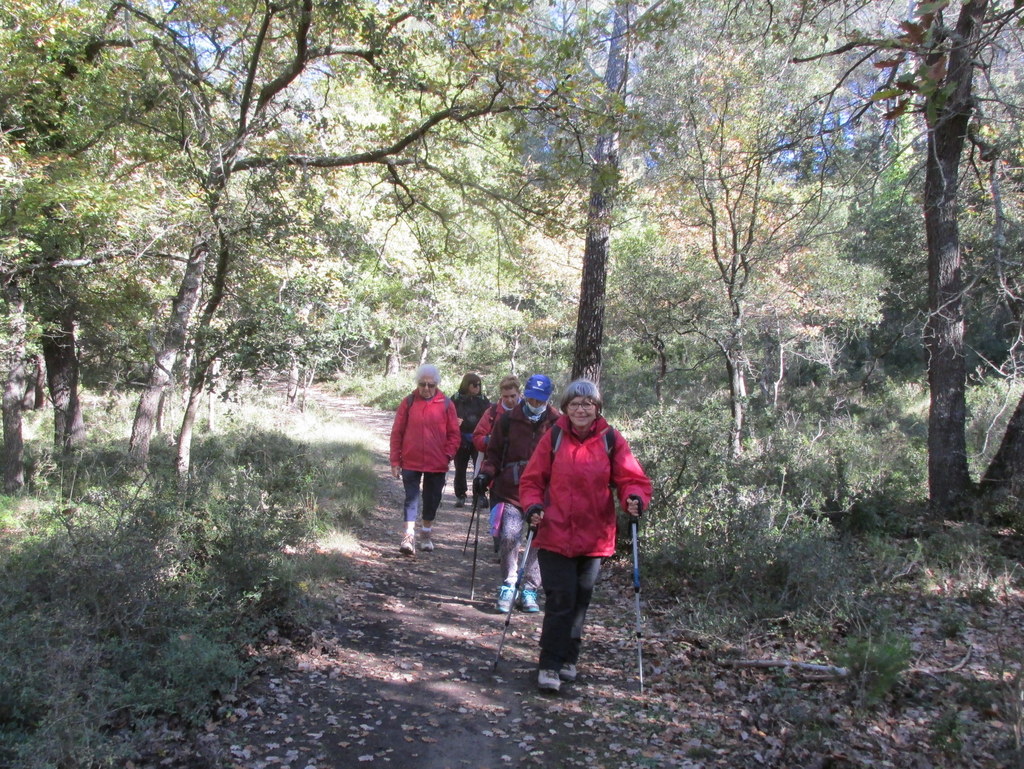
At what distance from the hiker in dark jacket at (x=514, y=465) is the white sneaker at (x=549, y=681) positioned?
147cm

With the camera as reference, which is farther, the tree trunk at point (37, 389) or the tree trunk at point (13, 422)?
the tree trunk at point (37, 389)

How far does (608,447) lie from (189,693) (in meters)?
2.86

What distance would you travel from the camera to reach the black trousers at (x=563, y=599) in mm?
4551

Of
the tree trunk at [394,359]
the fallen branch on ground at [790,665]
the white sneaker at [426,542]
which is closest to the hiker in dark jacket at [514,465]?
the fallen branch on ground at [790,665]

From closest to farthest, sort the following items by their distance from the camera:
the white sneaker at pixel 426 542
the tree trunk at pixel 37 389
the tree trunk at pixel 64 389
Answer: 1. the white sneaker at pixel 426 542
2. the tree trunk at pixel 64 389
3. the tree trunk at pixel 37 389

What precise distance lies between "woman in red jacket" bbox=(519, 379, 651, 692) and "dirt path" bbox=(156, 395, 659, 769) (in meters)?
0.41

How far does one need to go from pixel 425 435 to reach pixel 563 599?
3.41 metres

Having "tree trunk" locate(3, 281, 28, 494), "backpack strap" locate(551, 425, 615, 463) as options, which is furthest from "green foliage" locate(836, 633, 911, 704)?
"tree trunk" locate(3, 281, 28, 494)

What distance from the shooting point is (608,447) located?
459cm

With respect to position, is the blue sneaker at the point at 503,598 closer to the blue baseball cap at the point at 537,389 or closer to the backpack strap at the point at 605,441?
the blue baseball cap at the point at 537,389

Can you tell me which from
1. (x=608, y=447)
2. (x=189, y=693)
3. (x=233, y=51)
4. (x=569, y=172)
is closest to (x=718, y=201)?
(x=569, y=172)

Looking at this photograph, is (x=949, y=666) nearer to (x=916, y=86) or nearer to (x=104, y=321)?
(x=916, y=86)

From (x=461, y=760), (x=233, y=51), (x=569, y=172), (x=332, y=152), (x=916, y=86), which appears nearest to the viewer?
(x=916, y=86)

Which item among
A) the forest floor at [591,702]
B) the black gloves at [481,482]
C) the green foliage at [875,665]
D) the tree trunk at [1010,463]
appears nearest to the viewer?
the forest floor at [591,702]
